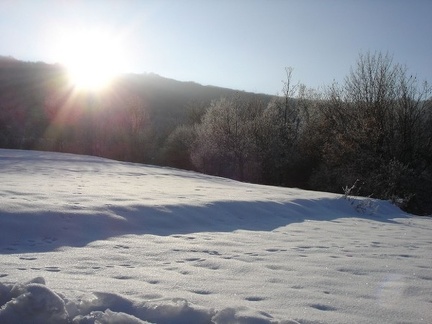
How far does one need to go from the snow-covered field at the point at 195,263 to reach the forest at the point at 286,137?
851cm

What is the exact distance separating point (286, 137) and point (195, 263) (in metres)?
32.5

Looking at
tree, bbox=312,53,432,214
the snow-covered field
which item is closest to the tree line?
tree, bbox=312,53,432,214

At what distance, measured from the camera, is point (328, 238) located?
7609mm

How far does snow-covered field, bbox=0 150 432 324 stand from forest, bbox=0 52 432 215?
8.51 m

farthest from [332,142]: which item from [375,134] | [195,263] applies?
[195,263]

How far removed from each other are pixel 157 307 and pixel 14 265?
2.02 metres

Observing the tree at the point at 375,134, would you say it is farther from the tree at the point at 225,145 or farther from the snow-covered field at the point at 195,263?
the snow-covered field at the point at 195,263

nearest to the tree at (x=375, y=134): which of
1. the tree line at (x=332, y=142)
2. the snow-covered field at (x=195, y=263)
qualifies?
the tree line at (x=332, y=142)

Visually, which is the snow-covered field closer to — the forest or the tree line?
the forest

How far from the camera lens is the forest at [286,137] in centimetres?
2772

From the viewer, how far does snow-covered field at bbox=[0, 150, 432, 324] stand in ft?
10.8

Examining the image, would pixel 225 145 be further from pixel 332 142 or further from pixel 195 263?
pixel 195 263

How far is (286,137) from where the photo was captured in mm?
36969

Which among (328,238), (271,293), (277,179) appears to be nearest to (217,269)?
(271,293)
